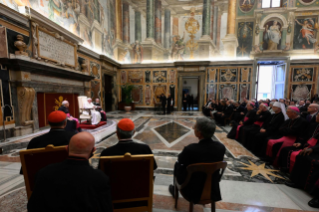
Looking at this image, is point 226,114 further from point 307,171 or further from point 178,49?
point 178,49

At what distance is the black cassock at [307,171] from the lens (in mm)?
2338

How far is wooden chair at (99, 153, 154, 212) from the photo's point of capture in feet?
4.77

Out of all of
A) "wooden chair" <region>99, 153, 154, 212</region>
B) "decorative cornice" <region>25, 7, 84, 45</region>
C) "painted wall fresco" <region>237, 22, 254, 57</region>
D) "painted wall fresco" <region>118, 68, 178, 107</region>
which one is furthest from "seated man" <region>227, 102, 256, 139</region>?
"painted wall fresco" <region>237, 22, 254, 57</region>

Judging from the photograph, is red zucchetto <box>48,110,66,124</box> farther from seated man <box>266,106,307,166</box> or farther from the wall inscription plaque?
the wall inscription plaque

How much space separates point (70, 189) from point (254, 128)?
498 cm

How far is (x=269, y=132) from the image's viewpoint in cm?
394

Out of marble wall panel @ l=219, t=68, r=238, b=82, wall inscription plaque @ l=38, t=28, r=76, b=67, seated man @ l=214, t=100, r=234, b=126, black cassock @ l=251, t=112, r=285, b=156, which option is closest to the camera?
black cassock @ l=251, t=112, r=285, b=156

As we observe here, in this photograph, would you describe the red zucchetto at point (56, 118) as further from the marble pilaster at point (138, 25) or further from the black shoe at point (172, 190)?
the marble pilaster at point (138, 25)

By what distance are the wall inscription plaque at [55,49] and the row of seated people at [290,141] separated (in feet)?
26.0

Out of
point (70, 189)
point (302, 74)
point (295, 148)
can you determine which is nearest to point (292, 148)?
point (295, 148)

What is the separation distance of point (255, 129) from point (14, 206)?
5368mm

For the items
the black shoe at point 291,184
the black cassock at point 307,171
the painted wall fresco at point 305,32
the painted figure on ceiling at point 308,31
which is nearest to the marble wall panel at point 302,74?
the painted wall fresco at point 305,32

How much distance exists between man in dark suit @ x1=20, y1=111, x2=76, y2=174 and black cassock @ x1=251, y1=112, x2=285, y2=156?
421 centimetres

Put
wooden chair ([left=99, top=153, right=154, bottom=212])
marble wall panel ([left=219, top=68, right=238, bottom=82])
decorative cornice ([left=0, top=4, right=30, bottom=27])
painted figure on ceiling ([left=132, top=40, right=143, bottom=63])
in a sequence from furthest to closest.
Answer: painted figure on ceiling ([left=132, top=40, right=143, bottom=63]) → marble wall panel ([left=219, top=68, right=238, bottom=82]) → decorative cornice ([left=0, top=4, right=30, bottom=27]) → wooden chair ([left=99, top=153, right=154, bottom=212])
